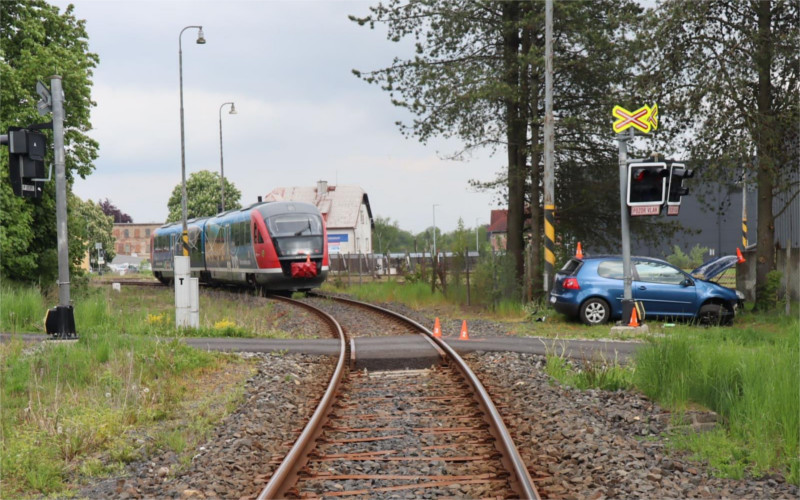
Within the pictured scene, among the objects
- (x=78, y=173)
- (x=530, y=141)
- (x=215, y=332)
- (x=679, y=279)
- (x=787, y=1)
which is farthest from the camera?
(x=78, y=173)

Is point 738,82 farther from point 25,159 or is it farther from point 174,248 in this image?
point 174,248

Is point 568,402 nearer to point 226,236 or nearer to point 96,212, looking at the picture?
point 226,236

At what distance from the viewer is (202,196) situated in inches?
3516

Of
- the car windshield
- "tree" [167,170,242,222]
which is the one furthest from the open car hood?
"tree" [167,170,242,222]

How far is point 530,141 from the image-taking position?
2405 centimetres

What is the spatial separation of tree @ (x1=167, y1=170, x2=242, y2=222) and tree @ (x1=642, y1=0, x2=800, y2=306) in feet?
238

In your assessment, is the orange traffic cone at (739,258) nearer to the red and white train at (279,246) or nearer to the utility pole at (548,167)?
the utility pole at (548,167)

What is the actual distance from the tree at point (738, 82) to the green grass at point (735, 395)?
10.5 m

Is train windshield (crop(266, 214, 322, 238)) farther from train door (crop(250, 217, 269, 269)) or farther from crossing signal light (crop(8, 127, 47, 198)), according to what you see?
crossing signal light (crop(8, 127, 47, 198))

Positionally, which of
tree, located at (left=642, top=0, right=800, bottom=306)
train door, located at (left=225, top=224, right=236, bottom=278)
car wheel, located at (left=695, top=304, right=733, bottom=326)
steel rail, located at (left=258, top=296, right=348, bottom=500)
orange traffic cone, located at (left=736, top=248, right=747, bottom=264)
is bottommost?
steel rail, located at (left=258, top=296, right=348, bottom=500)

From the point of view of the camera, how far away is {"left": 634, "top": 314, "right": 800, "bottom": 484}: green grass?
6.11 metres

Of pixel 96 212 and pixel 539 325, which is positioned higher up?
pixel 96 212

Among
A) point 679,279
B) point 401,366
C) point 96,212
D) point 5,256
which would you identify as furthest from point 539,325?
point 96,212

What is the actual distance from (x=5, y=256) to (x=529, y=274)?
14.9m
